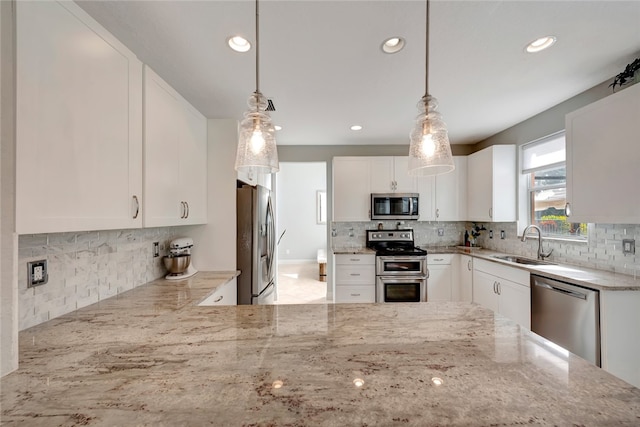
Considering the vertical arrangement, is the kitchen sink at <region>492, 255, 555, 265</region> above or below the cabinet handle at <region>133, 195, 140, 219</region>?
below

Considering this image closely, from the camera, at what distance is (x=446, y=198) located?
3703 millimetres

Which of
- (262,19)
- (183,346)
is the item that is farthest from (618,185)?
(183,346)

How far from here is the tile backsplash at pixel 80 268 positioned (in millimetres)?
1166

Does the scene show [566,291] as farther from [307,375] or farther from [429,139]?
[307,375]

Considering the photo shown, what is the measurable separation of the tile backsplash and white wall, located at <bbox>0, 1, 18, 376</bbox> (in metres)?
0.46

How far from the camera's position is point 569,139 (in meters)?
2.10

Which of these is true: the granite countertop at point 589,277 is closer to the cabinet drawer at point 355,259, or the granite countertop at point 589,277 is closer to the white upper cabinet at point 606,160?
the white upper cabinet at point 606,160

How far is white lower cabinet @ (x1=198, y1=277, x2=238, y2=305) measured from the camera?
6.01ft

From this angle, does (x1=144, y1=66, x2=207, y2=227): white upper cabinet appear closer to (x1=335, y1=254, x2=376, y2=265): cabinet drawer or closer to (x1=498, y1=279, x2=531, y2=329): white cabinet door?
(x1=335, y1=254, x2=376, y2=265): cabinet drawer

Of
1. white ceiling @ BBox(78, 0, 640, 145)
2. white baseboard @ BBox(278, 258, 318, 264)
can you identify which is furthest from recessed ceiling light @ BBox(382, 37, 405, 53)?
white baseboard @ BBox(278, 258, 318, 264)

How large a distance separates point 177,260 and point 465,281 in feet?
10.9

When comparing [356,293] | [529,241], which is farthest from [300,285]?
[529,241]

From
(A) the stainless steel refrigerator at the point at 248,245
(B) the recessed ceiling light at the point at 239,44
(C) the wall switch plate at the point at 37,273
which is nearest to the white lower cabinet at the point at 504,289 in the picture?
(A) the stainless steel refrigerator at the point at 248,245

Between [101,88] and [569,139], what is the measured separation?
10.7 ft
